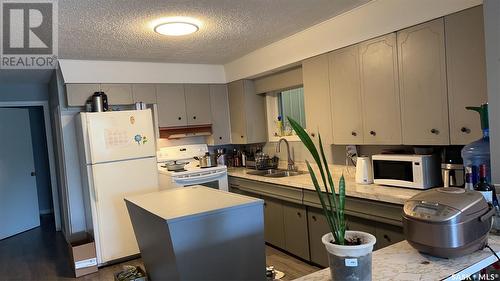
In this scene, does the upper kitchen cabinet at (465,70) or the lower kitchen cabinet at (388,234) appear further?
the lower kitchen cabinet at (388,234)

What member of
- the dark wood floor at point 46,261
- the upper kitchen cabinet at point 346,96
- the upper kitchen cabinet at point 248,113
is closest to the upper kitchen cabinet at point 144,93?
the upper kitchen cabinet at point 248,113

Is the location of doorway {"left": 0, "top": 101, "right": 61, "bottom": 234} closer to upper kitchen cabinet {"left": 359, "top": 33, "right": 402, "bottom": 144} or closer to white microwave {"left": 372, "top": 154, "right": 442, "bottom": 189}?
upper kitchen cabinet {"left": 359, "top": 33, "right": 402, "bottom": 144}

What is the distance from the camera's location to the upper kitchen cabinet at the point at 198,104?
4.64 m

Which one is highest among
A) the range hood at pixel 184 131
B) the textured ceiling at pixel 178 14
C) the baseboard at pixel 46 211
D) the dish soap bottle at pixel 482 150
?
the textured ceiling at pixel 178 14

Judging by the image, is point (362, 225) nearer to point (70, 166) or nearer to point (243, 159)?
point (243, 159)

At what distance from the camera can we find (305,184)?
10.5ft

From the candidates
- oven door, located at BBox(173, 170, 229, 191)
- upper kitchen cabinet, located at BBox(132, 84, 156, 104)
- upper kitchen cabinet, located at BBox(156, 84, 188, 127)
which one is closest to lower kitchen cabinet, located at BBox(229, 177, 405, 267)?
oven door, located at BBox(173, 170, 229, 191)

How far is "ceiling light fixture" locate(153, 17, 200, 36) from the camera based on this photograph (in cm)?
281

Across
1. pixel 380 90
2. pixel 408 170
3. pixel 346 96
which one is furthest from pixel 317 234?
pixel 380 90

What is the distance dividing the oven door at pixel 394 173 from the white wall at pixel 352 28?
1.00m

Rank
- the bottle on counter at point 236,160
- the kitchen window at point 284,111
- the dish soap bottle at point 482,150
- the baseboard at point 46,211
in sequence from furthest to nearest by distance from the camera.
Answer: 1. the baseboard at point 46,211
2. the bottle on counter at point 236,160
3. the kitchen window at point 284,111
4. the dish soap bottle at point 482,150

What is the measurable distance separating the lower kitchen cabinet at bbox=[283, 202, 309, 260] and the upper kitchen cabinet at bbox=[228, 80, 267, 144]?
4.34ft

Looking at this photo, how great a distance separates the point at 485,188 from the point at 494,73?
0.56m

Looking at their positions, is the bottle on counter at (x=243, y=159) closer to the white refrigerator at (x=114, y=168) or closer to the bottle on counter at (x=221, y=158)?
the bottle on counter at (x=221, y=158)
